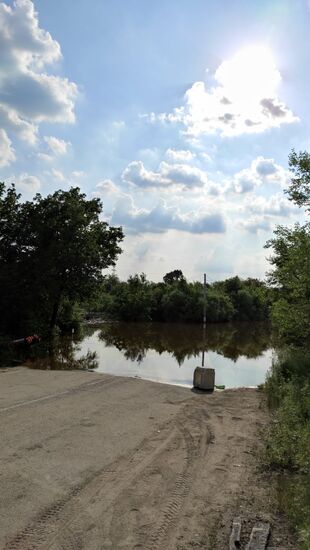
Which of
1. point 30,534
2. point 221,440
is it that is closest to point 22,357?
point 221,440

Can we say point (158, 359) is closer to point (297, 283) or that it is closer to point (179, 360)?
point (179, 360)

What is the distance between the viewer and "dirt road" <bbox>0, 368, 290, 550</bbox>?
18.8ft

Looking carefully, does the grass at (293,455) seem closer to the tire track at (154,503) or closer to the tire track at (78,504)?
the tire track at (154,503)

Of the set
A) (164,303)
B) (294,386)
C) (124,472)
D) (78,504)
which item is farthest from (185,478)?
(164,303)

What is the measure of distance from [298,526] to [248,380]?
57.7 ft

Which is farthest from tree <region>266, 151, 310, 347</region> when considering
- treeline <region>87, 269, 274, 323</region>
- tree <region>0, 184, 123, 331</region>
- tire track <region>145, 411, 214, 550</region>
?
treeline <region>87, 269, 274, 323</region>

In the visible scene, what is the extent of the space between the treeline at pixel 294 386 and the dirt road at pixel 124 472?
47 cm

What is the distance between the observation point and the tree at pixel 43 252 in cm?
2648

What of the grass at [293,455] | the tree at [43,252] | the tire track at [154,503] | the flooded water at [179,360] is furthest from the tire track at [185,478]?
the tree at [43,252]

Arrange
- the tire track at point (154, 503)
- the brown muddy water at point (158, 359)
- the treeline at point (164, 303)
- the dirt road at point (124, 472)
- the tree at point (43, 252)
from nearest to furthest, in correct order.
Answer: the tire track at point (154, 503)
the dirt road at point (124, 472)
the brown muddy water at point (158, 359)
the tree at point (43, 252)
the treeline at point (164, 303)

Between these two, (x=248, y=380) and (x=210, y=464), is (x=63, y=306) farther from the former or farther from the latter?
(x=210, y=464)

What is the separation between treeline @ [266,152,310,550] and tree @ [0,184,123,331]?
12.2 metres

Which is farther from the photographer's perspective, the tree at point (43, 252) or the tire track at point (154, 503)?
the tree at point (43, 252)

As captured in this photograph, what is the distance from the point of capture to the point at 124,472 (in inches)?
305
